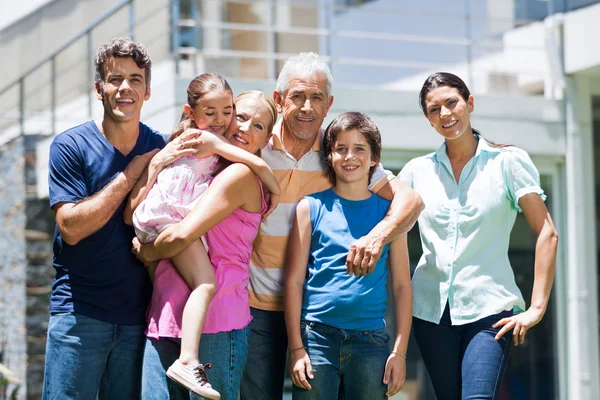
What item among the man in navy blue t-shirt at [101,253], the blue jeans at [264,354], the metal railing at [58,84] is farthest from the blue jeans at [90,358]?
the metal railing at [58,84]

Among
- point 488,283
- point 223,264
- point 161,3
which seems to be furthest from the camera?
point 161,3

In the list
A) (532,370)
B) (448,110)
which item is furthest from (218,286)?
(532,370)

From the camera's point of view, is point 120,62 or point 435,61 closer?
point 120,62

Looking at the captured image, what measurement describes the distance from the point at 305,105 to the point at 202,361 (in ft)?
3.39

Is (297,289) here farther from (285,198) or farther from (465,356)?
(465,356)

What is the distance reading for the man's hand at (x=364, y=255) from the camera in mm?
3238

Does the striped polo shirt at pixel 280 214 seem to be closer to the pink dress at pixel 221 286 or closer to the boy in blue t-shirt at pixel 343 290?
the boy in blue t-shirt at pixel 343 290

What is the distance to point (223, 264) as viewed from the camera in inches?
124

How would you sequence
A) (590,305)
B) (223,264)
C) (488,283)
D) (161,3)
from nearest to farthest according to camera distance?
(223,264) < (488,283) < (590,305) < (161,3)

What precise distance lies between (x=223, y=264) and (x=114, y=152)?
1.78 ft

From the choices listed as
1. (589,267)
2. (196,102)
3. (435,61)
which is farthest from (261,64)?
(196,102)

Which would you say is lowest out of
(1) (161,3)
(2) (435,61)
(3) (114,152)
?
(3) (114,152)

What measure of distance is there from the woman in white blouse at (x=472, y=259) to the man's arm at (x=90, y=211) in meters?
1.18

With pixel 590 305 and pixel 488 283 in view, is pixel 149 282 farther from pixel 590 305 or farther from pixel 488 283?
pixel 590 305
